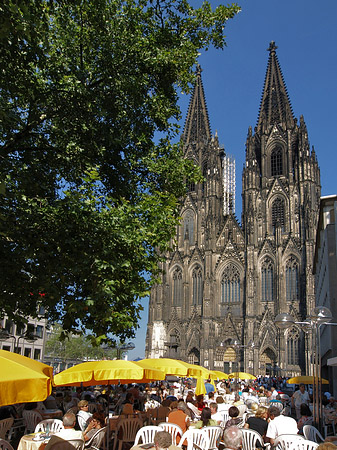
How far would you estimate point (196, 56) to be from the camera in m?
12.6

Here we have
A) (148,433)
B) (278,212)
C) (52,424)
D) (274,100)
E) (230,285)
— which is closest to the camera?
(148,433)

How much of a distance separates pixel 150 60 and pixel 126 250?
507cm

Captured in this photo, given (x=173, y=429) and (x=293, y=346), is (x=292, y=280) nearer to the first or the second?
(x=293, y=346)

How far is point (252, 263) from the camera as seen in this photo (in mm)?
50312

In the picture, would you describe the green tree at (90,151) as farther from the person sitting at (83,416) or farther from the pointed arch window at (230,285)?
the pointed arch window at (230,285)

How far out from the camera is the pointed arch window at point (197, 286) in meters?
53.9

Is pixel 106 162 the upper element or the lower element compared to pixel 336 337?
upper

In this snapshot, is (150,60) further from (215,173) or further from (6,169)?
(215,173)

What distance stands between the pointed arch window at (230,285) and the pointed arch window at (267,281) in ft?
10.7

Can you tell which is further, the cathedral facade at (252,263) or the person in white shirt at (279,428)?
the cathedral facade at (252,263)

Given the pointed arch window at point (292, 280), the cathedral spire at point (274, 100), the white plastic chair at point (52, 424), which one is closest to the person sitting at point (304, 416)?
the white plastic chair at point (52, 424)

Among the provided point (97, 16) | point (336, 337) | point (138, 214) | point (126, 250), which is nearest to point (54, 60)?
point (97, 16)

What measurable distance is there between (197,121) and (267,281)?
2780cm

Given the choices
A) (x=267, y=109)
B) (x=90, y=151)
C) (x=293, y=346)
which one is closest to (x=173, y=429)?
(x=90, y=151)
